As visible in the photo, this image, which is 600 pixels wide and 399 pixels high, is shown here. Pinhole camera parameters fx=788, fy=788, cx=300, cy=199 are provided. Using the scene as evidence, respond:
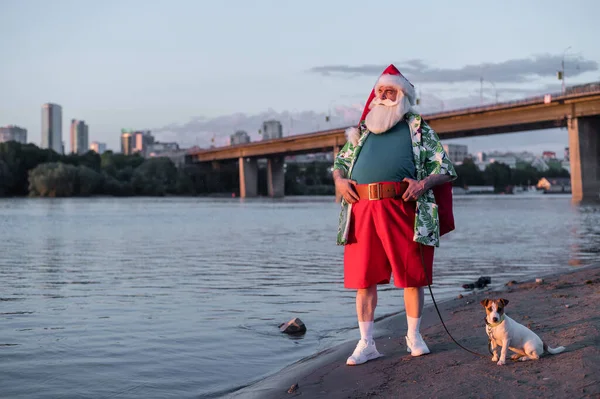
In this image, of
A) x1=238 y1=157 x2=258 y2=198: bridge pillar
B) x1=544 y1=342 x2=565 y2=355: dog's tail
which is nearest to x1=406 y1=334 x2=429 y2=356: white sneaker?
x1=544 y1=342 x2=565 y2=355: dog's tail

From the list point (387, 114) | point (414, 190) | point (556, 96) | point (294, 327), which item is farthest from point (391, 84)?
point (556, 96)

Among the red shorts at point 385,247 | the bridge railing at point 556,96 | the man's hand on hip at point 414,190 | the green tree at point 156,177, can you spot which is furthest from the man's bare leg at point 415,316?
the green tree at point 156,177

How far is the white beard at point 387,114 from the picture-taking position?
5.98 meters

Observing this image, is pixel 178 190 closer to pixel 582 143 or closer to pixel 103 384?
pixel 582 143

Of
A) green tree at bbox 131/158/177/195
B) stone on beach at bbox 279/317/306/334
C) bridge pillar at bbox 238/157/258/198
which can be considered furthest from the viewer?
green tree at bbox 131/158/177/195

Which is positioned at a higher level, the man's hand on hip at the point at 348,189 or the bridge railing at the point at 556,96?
the bridge railing at the point at 556,96

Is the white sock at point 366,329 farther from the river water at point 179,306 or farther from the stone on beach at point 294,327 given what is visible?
the stone on beach at point 294,327

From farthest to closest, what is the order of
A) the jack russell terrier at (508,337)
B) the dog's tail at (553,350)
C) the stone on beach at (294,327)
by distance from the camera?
1. the stone on beach at (294,327)
2. the dog's tail at (553,350)
3. the jack russell terrier at (508,337)

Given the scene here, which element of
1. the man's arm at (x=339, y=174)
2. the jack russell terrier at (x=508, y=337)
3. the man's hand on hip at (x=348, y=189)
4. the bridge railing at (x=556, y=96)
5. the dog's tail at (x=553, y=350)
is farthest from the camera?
the bridge railing at (x=556, y=96)

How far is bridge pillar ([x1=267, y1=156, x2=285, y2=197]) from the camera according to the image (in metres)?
118

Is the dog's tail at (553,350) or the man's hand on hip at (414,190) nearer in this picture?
the dog's tail at (553,350)

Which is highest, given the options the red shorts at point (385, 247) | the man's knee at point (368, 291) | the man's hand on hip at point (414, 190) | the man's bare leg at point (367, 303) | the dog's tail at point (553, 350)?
the man's hand on hip at point (414, 190)

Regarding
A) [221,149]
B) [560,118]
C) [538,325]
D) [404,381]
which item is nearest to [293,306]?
[538,325]

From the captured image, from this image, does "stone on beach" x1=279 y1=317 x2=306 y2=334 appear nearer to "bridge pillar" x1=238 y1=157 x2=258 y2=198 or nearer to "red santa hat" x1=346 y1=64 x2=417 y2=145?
"red santa hat" x1=346 y1=64 x2=417 y2=145
